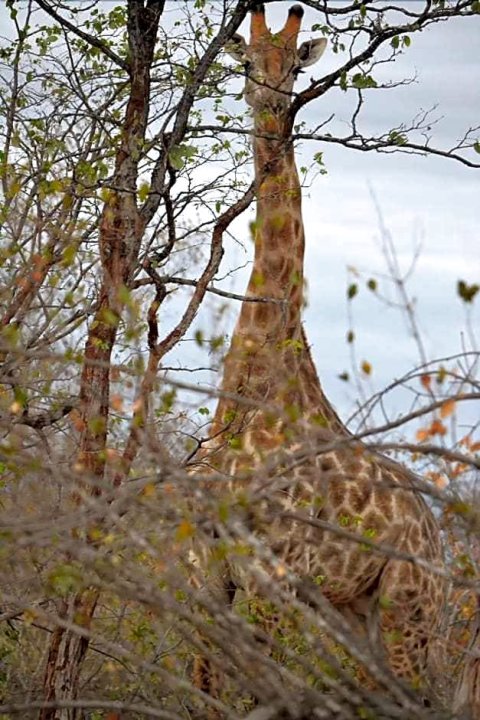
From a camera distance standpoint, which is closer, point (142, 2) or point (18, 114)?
point (142, 2)

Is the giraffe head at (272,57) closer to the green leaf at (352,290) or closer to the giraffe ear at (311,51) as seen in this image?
the giraffe ear at (311,51)

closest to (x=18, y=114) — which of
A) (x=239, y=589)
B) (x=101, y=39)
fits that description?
(x=101, y=39)

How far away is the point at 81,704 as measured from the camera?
14.7ft

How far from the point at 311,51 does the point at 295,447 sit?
8.19 ft

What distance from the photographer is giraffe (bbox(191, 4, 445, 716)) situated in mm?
7816

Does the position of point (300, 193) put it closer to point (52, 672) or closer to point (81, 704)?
point (52, 672)

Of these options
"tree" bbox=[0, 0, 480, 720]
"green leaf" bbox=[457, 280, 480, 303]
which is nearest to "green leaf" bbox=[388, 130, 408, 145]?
"tree" bbox=[0, 0, 480, 720]

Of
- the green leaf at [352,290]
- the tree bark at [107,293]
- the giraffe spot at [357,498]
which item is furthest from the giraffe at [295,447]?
the green leaf at [352,290]

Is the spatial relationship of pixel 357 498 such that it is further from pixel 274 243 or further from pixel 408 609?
pixel 274 243

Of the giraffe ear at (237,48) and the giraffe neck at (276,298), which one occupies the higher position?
the giraffe ear at (237,48)

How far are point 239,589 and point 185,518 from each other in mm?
3547

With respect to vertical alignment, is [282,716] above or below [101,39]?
below

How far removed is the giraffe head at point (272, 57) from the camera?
8.44 metres

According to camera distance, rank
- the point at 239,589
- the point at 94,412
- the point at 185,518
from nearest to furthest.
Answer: the point at 185,518 → the point at 94,412 → the point at 239,589
